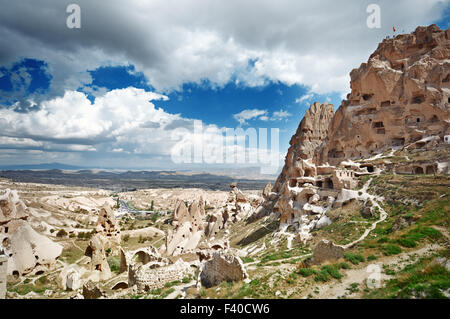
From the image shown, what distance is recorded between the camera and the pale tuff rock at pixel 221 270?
11305 mm

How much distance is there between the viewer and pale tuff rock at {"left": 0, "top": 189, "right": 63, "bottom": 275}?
20859 mm

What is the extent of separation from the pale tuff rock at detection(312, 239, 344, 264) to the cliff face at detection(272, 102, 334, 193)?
42.2 metres

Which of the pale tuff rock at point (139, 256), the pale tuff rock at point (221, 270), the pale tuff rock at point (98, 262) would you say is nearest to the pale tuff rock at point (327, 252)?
the pale tuff rock at point (221, 270)

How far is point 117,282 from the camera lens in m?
17.0

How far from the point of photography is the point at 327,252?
13.1 metres

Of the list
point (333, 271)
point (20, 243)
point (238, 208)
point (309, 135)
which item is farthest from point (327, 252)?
point (309, 135)

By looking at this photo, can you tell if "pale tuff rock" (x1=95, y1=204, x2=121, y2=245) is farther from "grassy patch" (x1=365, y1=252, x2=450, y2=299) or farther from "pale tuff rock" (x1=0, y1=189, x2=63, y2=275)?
"grassy patch" (x1=365, y1=252, x2=450, y2=299)

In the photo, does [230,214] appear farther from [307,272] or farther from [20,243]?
[307,272]

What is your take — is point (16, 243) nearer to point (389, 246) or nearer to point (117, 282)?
point (117, 282)

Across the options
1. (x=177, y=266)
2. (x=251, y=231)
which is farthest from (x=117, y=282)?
(x=251, y=231)

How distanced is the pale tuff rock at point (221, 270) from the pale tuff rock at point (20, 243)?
1960 cm

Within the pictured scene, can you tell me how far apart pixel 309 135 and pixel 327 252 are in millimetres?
52342
